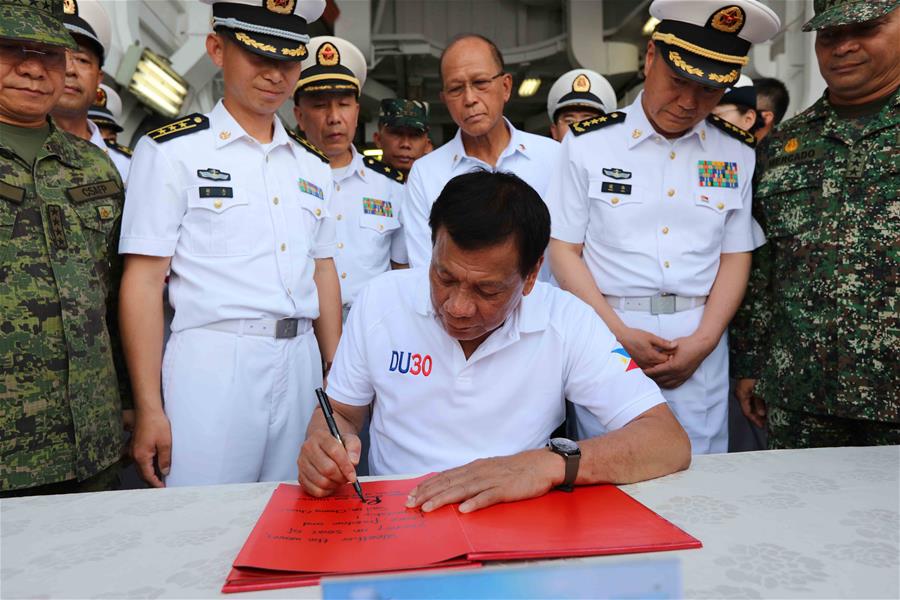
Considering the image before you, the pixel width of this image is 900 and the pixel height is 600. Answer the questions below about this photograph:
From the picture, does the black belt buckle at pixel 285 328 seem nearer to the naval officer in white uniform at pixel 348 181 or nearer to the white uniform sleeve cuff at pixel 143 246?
the white uniform sleeve cuff at pixel 143 246

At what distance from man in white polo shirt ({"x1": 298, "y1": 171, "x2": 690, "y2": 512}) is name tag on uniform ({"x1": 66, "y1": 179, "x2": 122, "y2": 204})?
79 centimetres

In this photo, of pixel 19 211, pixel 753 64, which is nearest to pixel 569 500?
pixel 19 211

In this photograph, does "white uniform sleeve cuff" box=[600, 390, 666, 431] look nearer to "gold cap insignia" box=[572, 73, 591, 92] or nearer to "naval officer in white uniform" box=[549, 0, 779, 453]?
"naval officer in white uniform" box=[549, 0, 779, 453]

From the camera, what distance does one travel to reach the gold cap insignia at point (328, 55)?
3098 millimetres

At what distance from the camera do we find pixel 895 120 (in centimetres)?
187

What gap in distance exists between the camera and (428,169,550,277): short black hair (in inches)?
52.9

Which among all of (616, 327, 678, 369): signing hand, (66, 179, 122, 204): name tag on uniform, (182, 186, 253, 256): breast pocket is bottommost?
(616, 327, 678, 369): signing hand

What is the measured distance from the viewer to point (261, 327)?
193 cm

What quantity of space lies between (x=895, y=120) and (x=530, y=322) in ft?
4.01

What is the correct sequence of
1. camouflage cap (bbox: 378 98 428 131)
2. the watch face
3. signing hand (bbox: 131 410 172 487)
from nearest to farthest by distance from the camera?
the watch face, signing hand (bbox: 131 410 172 487), camouflage cap (bbox: 378 98 428 131)

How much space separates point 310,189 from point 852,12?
1.61 meters

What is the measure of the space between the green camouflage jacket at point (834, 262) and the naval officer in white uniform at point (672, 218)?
0.14 metres

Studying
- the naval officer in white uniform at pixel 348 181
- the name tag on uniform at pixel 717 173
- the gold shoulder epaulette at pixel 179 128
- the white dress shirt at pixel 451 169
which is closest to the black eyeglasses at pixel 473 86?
the white dress shirt at pixel 451 169

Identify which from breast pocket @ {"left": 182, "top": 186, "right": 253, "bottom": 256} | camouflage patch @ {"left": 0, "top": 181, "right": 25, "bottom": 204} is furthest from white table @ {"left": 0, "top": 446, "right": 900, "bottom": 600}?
breast pocket @ {"left": 182, "top": 186, "right": 253, "bottom": 256}
